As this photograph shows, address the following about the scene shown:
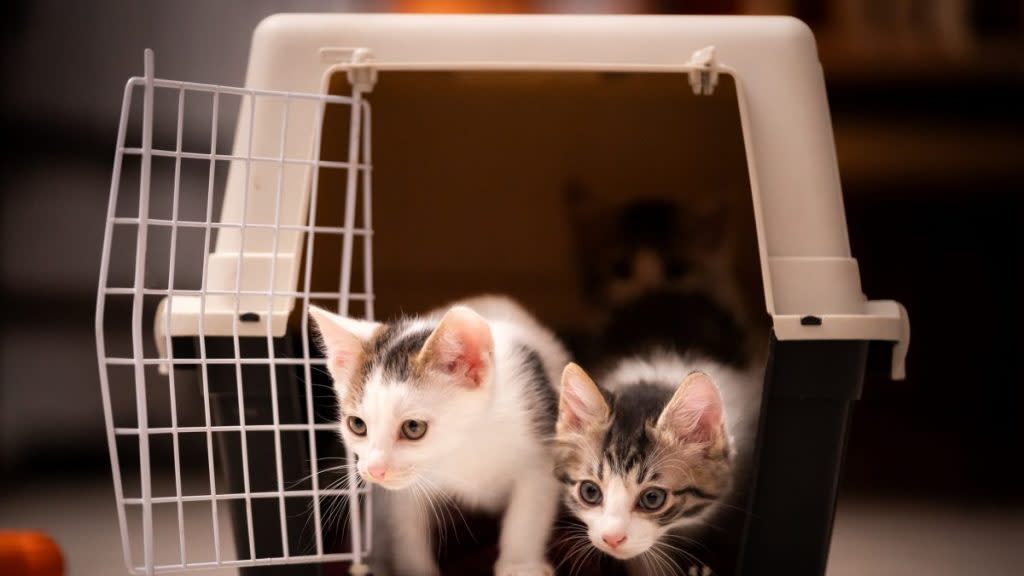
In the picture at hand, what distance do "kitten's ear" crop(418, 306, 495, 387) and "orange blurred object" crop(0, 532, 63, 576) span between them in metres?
0.60

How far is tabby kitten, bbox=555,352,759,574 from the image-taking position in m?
1.23

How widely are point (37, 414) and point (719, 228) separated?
1808mm

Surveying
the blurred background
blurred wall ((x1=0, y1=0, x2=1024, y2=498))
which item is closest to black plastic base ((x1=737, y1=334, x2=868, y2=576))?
the blurred background

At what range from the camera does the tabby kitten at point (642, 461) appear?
Answer: 1231 mm

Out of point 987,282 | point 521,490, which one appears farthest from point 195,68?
point 987,282

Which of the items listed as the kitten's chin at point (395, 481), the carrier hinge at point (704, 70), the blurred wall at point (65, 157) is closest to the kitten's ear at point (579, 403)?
the kitten's chin at point (395, 481)

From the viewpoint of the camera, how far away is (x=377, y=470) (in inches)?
47.8

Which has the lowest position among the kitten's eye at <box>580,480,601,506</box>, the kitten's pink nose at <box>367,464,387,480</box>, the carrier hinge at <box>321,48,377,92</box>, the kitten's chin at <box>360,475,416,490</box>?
the kitten's eye at <box>580,480,601,506</box>

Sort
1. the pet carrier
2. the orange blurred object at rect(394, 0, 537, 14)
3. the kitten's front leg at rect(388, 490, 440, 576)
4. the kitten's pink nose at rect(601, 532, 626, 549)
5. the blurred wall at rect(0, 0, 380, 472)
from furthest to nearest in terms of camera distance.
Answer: the blurred wall at rect(0, 0, 380, 472)
the orange blurred object at rect(394, 0, 537, 14)
the kitten's front leg at rect(388, 490, 440, 576)
the pet carrier
the kitten's pink nose at rect(601, 532, 626, 549)

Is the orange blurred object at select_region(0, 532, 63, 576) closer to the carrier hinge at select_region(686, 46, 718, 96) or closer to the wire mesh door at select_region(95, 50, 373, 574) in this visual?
the wire mesh door at select_region(95, 50, 373, 574)

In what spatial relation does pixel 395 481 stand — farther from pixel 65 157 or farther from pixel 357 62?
pixel 65 157

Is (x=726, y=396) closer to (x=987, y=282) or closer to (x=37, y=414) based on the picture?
(x=987, y=282)

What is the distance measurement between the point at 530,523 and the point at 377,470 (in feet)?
0.86

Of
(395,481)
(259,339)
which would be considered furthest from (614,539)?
(259,339)
